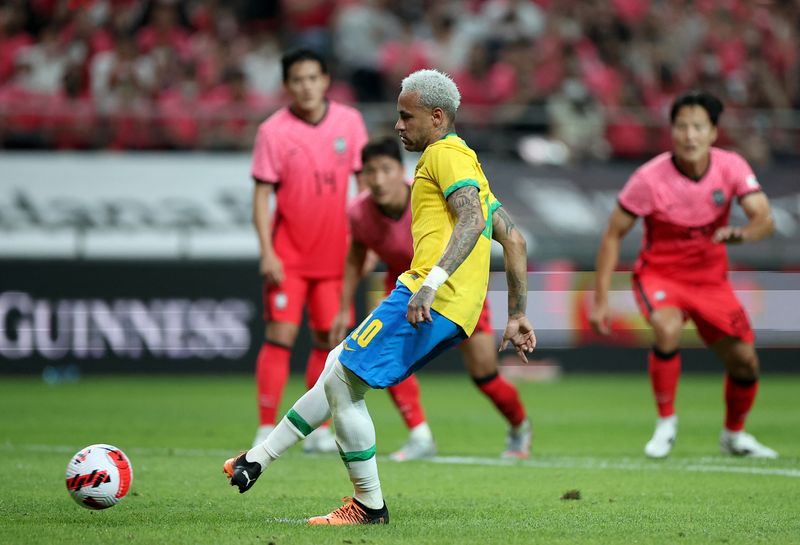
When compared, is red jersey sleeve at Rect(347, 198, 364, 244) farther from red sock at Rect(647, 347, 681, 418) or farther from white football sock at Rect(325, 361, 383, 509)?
white football sock at Rect(325, 361, 383, 509)

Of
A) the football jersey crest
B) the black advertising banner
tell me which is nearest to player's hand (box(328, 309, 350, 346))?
the football jersey crest

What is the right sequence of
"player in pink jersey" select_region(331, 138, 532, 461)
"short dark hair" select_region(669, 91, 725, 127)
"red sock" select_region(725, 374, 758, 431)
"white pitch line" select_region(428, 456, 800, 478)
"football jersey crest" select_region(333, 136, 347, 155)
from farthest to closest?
"football jersey crest" select_region(333, 136, 347, 155) → "red sock" select_region(725, 374, 758, 431) → "short dark hair" select_region(669, 91, 725, 127) → "player in pink jersey" select_region(331, 138, 532, 461) → "white pitch line" select_region(428, 456, 800, 478)

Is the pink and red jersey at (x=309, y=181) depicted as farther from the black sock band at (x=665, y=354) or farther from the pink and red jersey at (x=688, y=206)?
the black sock band at (x=665, y=354)

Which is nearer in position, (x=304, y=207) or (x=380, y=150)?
(x=380, y=150)

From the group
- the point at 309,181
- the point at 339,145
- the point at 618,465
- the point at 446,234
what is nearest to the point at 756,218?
the point at 618,465

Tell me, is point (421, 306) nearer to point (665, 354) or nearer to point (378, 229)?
point (378, 229)

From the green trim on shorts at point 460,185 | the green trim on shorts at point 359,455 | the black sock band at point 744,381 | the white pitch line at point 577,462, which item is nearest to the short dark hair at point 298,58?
the white pitch line at point 577,462

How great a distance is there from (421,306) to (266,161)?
420 cm

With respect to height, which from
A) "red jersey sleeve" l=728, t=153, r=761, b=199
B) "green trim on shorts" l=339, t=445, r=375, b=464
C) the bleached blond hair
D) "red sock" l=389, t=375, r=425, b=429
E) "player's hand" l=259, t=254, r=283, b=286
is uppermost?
the bleached blond hair

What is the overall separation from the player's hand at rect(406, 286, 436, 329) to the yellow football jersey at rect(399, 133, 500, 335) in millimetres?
229

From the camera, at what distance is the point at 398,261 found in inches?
353

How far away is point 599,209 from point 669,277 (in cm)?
806

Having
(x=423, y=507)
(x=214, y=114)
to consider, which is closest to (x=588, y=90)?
(x=214, y=114)

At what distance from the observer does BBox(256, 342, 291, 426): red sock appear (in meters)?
9.21
